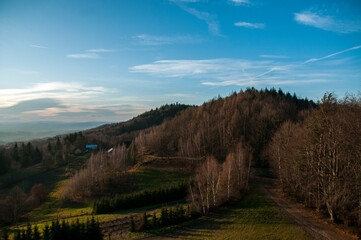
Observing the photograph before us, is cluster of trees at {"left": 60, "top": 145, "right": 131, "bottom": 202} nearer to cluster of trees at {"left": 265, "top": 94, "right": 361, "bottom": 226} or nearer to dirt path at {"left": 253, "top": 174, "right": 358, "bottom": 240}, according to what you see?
dirt path at {"left": 253, "top": 174, "right": 358, "bottom": 240}

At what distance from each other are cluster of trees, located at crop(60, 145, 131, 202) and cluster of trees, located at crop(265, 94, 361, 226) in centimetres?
3492

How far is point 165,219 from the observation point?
21953mm

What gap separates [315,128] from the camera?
22562mm

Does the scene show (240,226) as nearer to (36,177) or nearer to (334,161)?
(334,161)

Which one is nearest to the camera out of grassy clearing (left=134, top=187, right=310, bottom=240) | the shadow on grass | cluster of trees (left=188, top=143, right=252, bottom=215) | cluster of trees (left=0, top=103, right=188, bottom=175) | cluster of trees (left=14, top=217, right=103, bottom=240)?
grassy clearing (left=134, top=187, right=310, bottom=240)

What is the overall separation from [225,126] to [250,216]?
119ft

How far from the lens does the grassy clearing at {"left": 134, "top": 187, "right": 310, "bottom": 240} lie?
1870 cm

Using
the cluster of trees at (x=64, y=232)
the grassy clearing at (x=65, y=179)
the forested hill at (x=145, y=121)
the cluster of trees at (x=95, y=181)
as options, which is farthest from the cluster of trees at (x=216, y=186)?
the forested hill at (x=145, y=121)

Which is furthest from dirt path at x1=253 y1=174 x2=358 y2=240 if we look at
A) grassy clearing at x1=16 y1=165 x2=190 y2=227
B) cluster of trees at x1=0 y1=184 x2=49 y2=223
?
cluster of trees at x1=0 y1=184 x2=49 y2=223

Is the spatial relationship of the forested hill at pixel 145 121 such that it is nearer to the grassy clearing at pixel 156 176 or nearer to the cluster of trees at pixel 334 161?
the grassy clearing at pixel 156 176

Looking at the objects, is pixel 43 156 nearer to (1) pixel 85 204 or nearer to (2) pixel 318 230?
(1) pixel 85 204

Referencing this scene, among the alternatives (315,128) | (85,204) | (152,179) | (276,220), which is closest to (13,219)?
(85,204)

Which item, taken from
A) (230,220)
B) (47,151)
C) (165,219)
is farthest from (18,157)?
(230,220)

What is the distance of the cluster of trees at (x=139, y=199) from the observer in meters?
29.5
